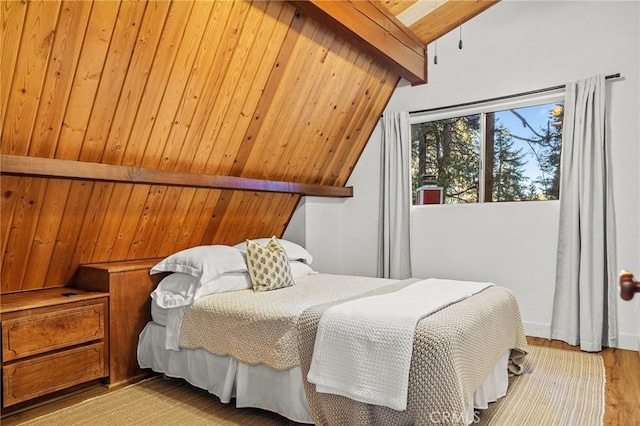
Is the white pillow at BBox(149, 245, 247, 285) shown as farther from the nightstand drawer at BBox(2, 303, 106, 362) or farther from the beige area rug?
the beige area rug

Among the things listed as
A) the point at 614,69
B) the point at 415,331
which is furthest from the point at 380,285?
the point at 614,69

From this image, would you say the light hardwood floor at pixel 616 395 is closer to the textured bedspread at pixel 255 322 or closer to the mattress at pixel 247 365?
the mattress at pixel 247 365

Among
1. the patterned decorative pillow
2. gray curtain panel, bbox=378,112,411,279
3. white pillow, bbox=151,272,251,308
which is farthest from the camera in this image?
gray curtain panel, bbox=378,112,411,279

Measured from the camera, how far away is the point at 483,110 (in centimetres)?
397

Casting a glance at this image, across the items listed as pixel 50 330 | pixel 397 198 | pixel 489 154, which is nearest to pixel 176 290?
pixel 50 330

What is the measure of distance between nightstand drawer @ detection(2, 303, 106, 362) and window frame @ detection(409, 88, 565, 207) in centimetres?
300

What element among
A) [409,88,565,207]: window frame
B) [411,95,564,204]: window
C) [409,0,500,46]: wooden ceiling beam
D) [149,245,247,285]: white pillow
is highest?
[409,0,500,46]: wooden ceiling beam

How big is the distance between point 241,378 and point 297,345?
0.45 m

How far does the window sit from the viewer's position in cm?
376

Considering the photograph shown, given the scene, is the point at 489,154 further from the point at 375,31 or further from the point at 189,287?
the point at 189,287

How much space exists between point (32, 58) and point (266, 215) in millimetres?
2392

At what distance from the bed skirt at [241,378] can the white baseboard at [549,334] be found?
139 cm

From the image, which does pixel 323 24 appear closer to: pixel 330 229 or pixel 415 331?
pixel 415 331

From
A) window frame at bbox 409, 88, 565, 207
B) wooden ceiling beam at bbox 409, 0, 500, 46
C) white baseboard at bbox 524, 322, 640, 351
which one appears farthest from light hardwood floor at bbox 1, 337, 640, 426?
wooden ceiling beam at bbox 409, 0, 500, 46
